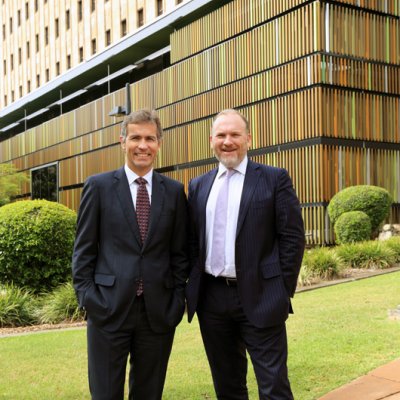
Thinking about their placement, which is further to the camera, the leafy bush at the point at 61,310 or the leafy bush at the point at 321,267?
the leafy bush at the point at 321,267

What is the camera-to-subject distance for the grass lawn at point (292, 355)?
488cm

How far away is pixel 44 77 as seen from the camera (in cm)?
4488

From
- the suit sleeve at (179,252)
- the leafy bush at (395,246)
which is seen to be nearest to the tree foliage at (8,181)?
the leafy bush at (395,246)

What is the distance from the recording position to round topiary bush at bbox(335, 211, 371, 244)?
1560 cm

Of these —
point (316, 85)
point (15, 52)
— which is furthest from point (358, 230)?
point (15, 52)

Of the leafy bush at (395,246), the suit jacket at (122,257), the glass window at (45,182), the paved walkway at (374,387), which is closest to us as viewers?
the suit jacket at (122,257)

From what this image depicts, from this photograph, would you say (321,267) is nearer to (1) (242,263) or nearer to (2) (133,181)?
(1) (242,263)

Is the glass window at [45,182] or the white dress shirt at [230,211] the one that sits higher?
the glass window at [45,182]

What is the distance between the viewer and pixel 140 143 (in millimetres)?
3467

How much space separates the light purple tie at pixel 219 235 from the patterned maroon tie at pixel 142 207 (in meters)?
0.42

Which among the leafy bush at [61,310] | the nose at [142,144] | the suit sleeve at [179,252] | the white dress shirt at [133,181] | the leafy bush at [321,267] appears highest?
the nose at [142,144]

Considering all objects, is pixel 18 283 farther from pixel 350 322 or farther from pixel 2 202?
pixel 2 202

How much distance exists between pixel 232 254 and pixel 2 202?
33387 mm

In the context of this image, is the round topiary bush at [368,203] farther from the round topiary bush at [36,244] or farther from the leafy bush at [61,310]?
the leafy bush at [61,310]
